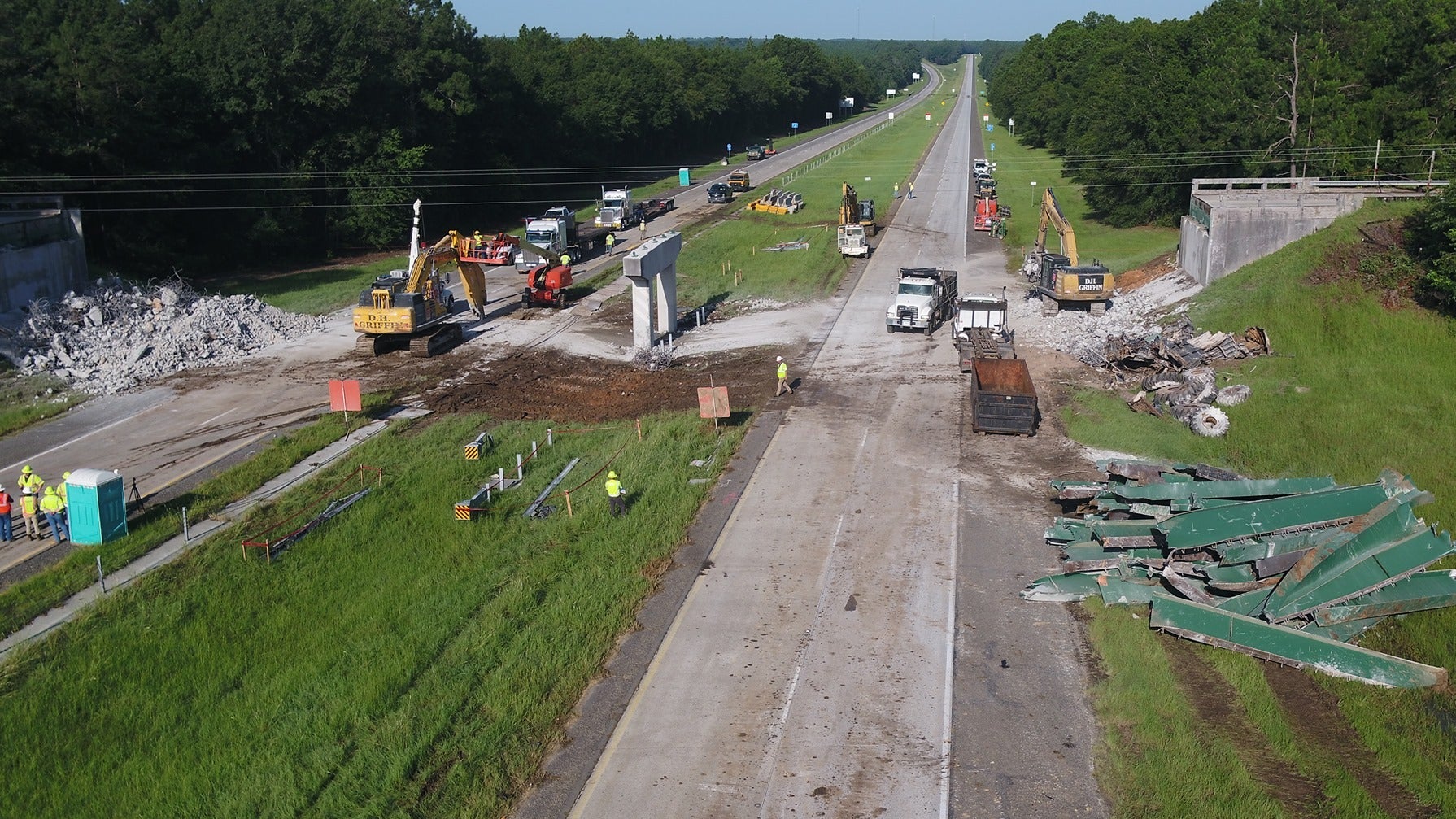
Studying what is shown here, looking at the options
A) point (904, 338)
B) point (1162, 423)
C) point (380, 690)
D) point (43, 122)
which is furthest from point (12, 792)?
point (43, 122)

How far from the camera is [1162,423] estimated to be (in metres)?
31.4

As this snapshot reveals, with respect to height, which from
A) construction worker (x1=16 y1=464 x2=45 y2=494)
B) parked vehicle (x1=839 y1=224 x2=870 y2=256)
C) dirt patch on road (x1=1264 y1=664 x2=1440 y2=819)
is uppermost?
parked vehicle (x1=839 y1=224 x2=870 y2=256)

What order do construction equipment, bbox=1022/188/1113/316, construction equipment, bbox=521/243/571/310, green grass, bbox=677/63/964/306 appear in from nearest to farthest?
construction equipment, bbox=1022/188/1113/316 → construction equipment, bbox=521/243/571/310 → green grass, bbox=677/63/964/306

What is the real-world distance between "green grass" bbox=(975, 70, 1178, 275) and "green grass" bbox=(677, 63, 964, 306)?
7.95 meters

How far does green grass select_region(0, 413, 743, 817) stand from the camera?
15359 millimetres

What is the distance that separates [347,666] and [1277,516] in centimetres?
1664

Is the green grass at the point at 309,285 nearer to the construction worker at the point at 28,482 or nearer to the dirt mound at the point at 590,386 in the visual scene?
the dirt mound at the point at 590,386

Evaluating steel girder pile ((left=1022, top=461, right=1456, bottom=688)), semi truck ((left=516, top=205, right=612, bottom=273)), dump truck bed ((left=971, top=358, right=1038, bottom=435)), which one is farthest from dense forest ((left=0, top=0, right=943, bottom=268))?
steel girder pile ((left=1022, top=461, right=1456, bottom=688))

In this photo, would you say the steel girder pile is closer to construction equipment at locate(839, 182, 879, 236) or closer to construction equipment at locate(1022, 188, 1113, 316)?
construction equipment at locate(1022, 188, 1113, 316)

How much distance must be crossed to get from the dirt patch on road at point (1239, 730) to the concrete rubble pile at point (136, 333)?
32.8 m

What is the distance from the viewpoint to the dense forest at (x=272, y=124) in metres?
51.1

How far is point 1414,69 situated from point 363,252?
54893 mm

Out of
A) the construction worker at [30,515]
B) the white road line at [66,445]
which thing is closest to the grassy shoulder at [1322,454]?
the construction worker at [30,515]

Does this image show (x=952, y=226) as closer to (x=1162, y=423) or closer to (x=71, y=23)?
(x=1162, y=423)
